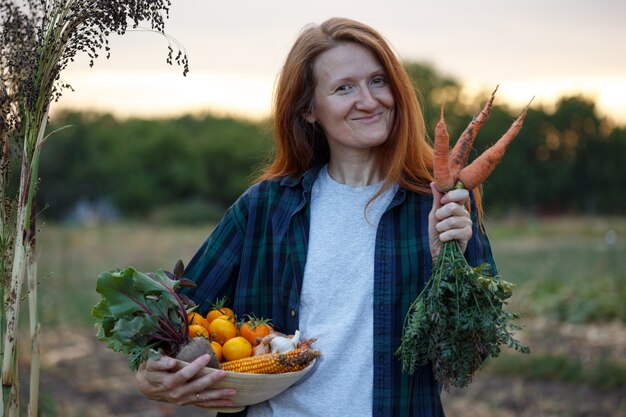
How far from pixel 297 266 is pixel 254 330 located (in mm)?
281

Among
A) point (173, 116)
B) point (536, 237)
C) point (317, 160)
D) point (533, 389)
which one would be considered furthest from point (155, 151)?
point (317, 160)

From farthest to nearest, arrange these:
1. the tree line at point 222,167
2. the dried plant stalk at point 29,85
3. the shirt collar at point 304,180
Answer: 1. the tree line at point 222,167
2. the shirt collar at point 304,180
3. the dried plant stalk at point 29,85

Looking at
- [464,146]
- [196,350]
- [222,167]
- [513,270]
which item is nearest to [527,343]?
[513,270]

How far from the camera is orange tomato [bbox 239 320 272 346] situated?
2.68m

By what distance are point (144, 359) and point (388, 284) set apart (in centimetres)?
84

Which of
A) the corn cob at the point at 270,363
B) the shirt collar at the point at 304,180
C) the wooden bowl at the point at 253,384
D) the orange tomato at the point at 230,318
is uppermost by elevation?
the shirt collar at the point at 304,180

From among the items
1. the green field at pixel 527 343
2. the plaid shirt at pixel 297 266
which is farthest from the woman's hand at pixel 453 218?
the green field at pixel 527 343

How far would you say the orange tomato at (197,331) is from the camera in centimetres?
259

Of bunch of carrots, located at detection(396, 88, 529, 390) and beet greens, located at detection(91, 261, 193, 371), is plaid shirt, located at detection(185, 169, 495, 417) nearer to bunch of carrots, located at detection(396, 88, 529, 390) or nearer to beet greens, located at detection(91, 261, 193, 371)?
bunch of carrots, located at detection(396, 88, 529, 390)

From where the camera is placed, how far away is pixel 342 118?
284 centimetres

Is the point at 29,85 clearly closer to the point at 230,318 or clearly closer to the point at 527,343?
the point at 230,318

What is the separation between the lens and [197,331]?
8.53 feet

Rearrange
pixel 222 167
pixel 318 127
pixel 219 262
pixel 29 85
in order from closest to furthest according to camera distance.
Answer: pixel 29 85
pixel 219 262
pixel 318 127
pixel 222 167

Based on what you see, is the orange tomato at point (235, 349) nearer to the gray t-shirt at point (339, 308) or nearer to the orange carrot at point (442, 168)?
the gray t-shirt at point (339, 308)
